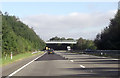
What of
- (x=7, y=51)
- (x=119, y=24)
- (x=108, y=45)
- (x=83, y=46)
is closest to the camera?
(x=7, y=51)

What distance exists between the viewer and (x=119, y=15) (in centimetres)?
6681

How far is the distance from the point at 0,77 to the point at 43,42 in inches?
6454

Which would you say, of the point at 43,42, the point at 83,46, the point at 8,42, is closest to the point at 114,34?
the point at 8,42

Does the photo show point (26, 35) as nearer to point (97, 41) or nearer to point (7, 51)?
point (97, 41)

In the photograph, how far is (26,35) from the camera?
11962 centimetres

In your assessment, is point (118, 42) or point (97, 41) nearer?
point (118, 42)

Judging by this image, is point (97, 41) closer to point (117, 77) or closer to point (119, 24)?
point (119, 24)

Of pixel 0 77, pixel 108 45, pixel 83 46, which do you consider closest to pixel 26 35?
pixel 83 46

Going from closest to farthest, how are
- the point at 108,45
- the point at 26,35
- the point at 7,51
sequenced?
the point at 7,51
the point at 108,45
the point at 26,35

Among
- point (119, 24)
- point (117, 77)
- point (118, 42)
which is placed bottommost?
point (117, 77)

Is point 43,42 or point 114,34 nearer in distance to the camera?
point 114,34

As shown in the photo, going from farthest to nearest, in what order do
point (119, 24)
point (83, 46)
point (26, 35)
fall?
point (83, 46) < point (26, 35) < point (119, 24)

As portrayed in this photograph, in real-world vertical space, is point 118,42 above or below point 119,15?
below

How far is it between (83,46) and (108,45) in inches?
2824
